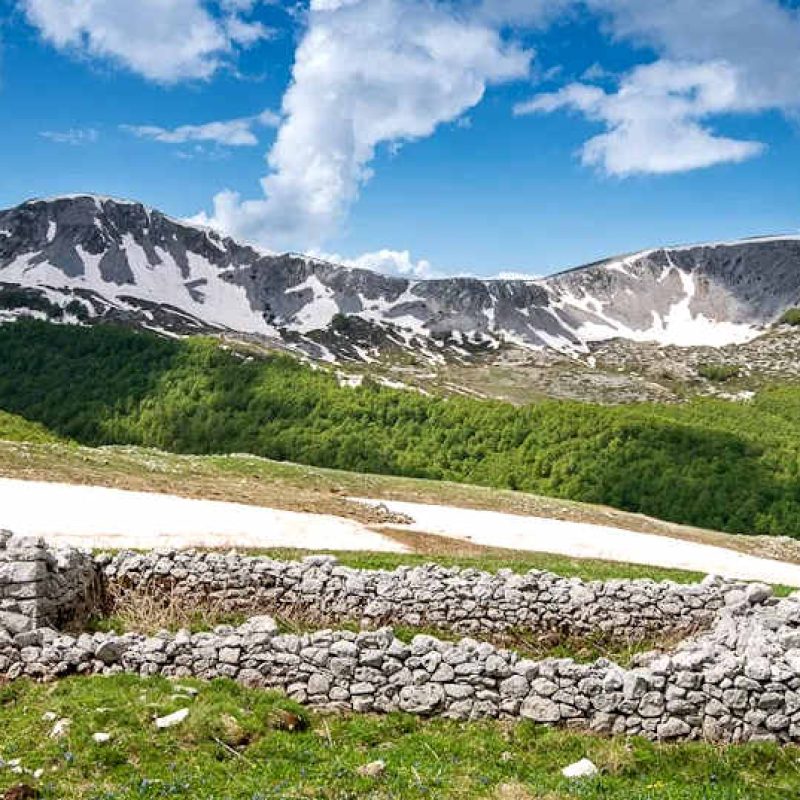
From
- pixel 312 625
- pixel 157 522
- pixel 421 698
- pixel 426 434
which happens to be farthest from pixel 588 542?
pixel 426 434

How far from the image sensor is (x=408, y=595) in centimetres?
2239

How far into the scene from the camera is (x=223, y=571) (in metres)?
22.8

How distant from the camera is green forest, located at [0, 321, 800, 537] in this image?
62406 millimetres

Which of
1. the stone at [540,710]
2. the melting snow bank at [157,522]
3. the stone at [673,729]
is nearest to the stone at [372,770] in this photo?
the stone at [540,710]

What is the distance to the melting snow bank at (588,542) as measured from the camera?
126 ft

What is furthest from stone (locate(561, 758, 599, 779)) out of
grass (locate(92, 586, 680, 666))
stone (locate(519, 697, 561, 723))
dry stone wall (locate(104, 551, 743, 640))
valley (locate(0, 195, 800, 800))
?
dry stone wall (locate(104, 551, 743, 640))

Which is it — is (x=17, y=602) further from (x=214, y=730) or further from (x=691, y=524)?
(x=691, y=524)

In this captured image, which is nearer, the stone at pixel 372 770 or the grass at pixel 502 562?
the stone at pixel 372 770

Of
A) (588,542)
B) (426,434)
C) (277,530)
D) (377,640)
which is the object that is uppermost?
(426,434)

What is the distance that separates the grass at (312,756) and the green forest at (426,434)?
49502mm

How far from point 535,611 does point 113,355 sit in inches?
2986

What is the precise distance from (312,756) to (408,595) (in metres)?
9.46

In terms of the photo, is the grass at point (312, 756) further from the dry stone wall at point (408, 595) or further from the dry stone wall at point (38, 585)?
the dry stone wall at point (408, 595)

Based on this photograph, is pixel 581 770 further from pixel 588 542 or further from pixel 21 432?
pixel 21 432
